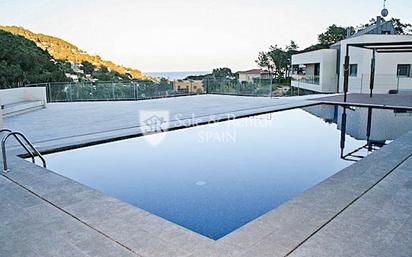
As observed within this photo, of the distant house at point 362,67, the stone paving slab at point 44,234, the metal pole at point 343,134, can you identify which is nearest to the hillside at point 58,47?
the distant house at point 362,67

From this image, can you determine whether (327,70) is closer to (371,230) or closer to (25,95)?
(25,95)

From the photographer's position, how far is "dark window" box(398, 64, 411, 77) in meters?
20.0

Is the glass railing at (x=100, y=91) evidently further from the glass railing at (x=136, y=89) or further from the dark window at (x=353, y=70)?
the dark window at (x=353, y=70)

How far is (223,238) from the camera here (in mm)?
2748

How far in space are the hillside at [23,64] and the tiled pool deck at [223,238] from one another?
18392 millimetres

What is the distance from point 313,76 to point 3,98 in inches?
954

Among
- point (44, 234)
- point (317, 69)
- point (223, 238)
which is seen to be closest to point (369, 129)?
point (223, 238)

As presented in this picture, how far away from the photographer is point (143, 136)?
7371 millimetres

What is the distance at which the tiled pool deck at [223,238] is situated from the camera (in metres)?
2.51

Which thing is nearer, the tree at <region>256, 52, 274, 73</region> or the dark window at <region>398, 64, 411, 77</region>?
the dark window at <region>398, 64, 411, 77</region>

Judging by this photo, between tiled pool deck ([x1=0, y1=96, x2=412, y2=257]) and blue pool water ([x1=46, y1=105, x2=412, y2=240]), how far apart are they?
1.57 ft

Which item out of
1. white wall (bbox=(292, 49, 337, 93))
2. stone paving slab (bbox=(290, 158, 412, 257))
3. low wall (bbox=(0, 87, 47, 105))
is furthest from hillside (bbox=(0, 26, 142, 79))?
stone paving slab (bbox=(290, 158, 412, 257))

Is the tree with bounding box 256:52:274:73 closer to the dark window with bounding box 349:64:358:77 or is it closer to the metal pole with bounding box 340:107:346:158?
the dark window with bounding box 349:64:358:77

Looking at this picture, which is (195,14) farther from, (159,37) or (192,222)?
(192,222)
